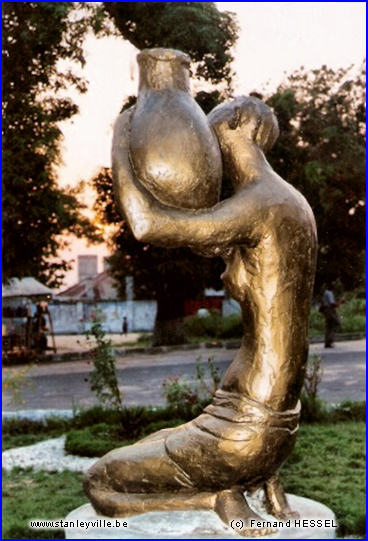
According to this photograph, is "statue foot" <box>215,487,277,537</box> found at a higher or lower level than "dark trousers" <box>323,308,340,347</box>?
higher

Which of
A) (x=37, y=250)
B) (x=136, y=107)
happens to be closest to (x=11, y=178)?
A: (x=37, y=250)

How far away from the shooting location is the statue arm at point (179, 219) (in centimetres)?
272

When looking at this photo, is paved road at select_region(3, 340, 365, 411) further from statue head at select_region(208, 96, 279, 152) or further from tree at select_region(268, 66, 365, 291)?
statue head at select_region(208, 96, 279, 152)

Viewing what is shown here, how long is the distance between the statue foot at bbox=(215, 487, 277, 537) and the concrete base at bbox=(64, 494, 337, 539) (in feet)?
0.08

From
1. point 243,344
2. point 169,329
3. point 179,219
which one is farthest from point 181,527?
point 169,329

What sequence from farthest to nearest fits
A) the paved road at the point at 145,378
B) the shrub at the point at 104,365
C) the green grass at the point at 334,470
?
the paved road at the point at 145,378
the shrub at the point at 104,365
the green grass at the point at 334,470

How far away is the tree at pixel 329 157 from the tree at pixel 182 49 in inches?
137

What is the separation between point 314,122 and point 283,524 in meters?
19.7

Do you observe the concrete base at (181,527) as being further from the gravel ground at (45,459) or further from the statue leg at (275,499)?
the gravel ground at (45,459)

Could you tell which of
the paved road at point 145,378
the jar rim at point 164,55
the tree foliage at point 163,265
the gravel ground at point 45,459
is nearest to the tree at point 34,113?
the tree foliage at point 163,265

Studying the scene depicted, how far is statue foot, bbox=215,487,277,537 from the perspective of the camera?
8.94 ft

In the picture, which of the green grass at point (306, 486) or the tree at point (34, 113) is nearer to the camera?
the green grass at point (306, 486)

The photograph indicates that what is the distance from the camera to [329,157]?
2192 centimetres

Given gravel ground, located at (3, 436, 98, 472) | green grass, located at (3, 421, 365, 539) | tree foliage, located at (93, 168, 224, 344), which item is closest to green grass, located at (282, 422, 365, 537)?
green grass, located at (3, 421, 365, 539)
